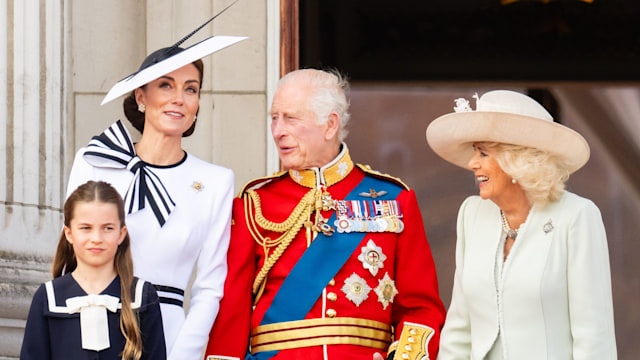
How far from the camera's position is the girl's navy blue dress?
358 centimetres

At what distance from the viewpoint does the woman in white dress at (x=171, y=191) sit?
394 cm

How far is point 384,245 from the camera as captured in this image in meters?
4.19

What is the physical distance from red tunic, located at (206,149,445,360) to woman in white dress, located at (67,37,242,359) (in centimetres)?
8

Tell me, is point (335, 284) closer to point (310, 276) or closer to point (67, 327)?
point (310, 276)

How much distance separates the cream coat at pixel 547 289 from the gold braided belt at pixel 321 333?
380 millimetres

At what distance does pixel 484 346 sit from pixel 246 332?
844 millimetres

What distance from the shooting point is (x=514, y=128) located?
380 cm

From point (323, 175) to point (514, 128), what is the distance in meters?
0.80

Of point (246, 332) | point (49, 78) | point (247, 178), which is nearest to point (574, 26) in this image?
point (247, 178)

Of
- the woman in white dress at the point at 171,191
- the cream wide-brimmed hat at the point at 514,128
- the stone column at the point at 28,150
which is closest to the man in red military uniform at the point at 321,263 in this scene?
the woman in white dress at the point at 171,191

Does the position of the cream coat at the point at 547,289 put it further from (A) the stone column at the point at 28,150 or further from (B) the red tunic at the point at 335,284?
(A) the stone column at the point at 28,150

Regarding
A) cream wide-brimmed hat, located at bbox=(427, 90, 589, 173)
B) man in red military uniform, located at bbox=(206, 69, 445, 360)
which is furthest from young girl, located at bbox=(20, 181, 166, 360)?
cream wide-brimmed hat, located at bbox=(427, 90, 589, 173)

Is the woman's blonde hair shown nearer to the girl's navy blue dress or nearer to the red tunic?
the red tunic

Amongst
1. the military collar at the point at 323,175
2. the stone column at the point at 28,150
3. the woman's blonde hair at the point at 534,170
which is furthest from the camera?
the stone column at the point at 28,150
